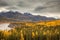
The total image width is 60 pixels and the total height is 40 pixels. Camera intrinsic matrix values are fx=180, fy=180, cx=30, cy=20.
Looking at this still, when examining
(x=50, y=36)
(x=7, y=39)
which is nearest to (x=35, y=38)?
(x=50, y=36)

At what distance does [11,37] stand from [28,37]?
100cm

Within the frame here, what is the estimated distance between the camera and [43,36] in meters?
10.2

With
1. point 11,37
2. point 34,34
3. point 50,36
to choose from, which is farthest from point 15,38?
point 50,36

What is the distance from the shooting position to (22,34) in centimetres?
1017

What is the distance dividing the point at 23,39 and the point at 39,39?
42.3 inches

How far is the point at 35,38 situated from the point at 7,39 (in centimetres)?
173

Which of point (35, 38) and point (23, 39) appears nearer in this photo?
point (23, 39)

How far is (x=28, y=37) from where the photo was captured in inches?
398

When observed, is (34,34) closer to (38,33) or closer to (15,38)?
(38,33)

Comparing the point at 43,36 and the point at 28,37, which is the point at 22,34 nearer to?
the point at 28,37

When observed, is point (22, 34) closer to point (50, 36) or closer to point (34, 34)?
point (34, 34)

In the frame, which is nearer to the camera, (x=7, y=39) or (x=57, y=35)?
(x=7, y=39)

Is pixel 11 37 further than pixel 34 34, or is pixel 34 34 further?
pixel 34 34

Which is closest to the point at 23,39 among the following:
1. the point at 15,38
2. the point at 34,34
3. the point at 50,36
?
the point at 15,38
